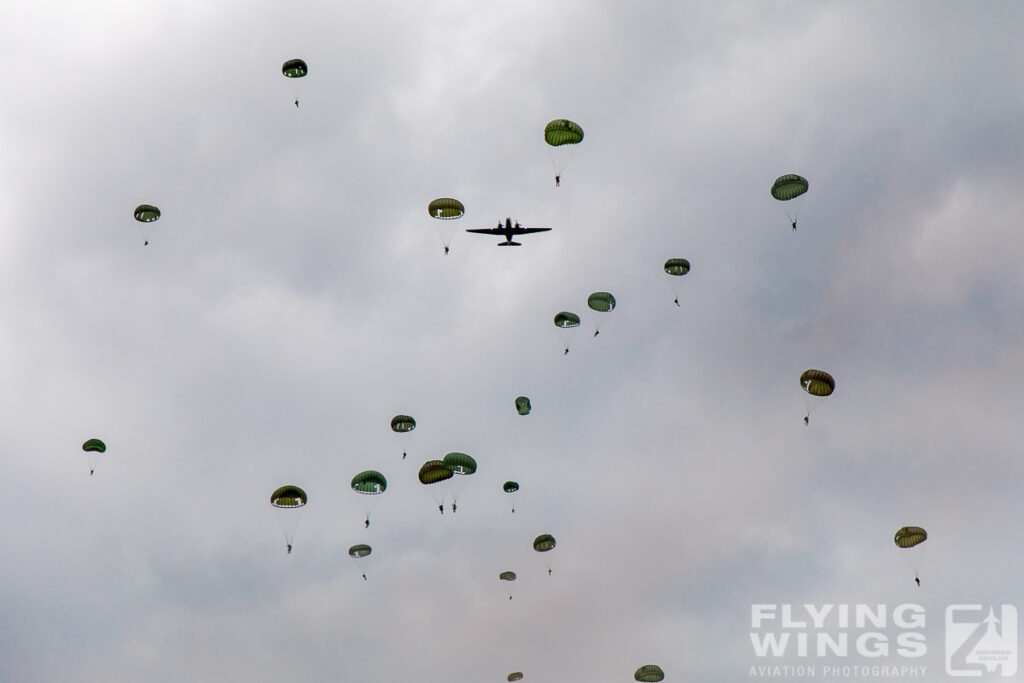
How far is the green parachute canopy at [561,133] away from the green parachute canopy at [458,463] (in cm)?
2792

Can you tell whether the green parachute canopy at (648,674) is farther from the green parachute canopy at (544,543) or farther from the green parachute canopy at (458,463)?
the green parachute canopy at (458,463)

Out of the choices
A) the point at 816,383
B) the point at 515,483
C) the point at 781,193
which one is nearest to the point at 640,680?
the point at 515,483

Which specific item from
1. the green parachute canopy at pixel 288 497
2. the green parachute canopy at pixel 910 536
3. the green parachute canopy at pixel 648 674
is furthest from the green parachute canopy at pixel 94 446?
the green parachute canopy at pixel 910 536

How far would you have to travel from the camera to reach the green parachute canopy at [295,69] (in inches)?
2854

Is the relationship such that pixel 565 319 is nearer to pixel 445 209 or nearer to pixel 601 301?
pixel 601 301

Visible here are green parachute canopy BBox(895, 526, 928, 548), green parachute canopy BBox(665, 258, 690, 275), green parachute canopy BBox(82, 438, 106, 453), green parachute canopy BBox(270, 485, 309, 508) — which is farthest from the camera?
green parachute canopy BBox(665, 258, 690, 275)

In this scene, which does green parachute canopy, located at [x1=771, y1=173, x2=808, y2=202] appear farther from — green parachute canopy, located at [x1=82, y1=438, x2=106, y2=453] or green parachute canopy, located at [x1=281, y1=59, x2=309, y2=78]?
green parachute canopy, located at [x1=82, y1=438, x2=106, y2=453]

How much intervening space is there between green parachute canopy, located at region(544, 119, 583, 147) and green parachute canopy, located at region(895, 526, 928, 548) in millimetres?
43747

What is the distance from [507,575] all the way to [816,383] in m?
36.6

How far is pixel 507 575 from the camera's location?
85938 mm

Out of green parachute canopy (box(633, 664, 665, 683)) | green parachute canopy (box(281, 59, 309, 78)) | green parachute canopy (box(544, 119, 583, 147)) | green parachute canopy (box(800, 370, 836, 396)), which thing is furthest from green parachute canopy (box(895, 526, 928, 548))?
green parachute canopy (box(281, 59, 309, 78))

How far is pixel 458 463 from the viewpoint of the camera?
72.2 m

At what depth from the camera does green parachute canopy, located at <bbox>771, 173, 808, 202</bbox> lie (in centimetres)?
7331

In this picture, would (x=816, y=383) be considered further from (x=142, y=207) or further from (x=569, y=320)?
(x=142, y=207)
